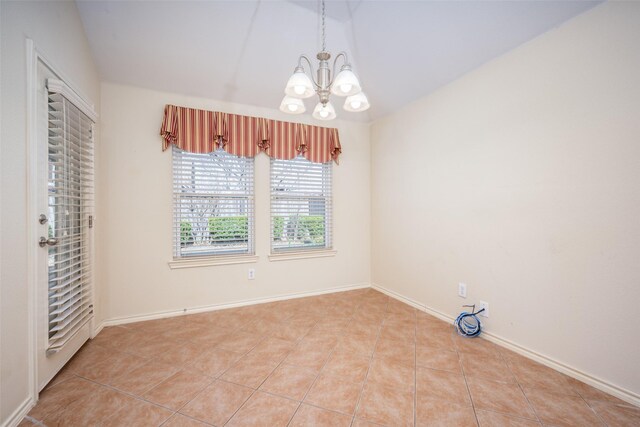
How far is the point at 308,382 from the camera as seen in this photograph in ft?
5.90

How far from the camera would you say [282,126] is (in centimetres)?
338

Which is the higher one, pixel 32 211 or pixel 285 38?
pixel 285 38

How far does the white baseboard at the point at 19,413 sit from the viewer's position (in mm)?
1379

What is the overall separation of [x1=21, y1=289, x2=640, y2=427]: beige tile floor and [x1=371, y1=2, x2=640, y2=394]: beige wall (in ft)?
1.29

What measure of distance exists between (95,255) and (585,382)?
4.01 m

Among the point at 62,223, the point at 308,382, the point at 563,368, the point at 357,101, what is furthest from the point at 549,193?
the point at 62,223

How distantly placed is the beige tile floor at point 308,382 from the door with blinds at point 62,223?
10.9 inches

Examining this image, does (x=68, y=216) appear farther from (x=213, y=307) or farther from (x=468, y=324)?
(x=468, y=324)

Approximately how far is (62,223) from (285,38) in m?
2.47

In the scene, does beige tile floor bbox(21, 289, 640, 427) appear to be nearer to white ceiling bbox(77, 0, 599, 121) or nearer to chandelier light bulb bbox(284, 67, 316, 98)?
chandelier light bulb bbox(284, 67, 316, 98)

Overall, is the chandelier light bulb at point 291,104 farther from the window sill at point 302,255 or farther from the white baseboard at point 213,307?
the white baseboard at point 213,307

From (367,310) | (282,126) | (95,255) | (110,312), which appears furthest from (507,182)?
(110,312)

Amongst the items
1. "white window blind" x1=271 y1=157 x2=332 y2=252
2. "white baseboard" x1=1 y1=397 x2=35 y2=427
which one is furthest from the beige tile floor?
"white window blind" x1=271 y1=157 x2=332 y2=252

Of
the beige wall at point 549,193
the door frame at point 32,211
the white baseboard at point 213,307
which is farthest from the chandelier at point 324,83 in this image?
the white baseboard at point 213,307
